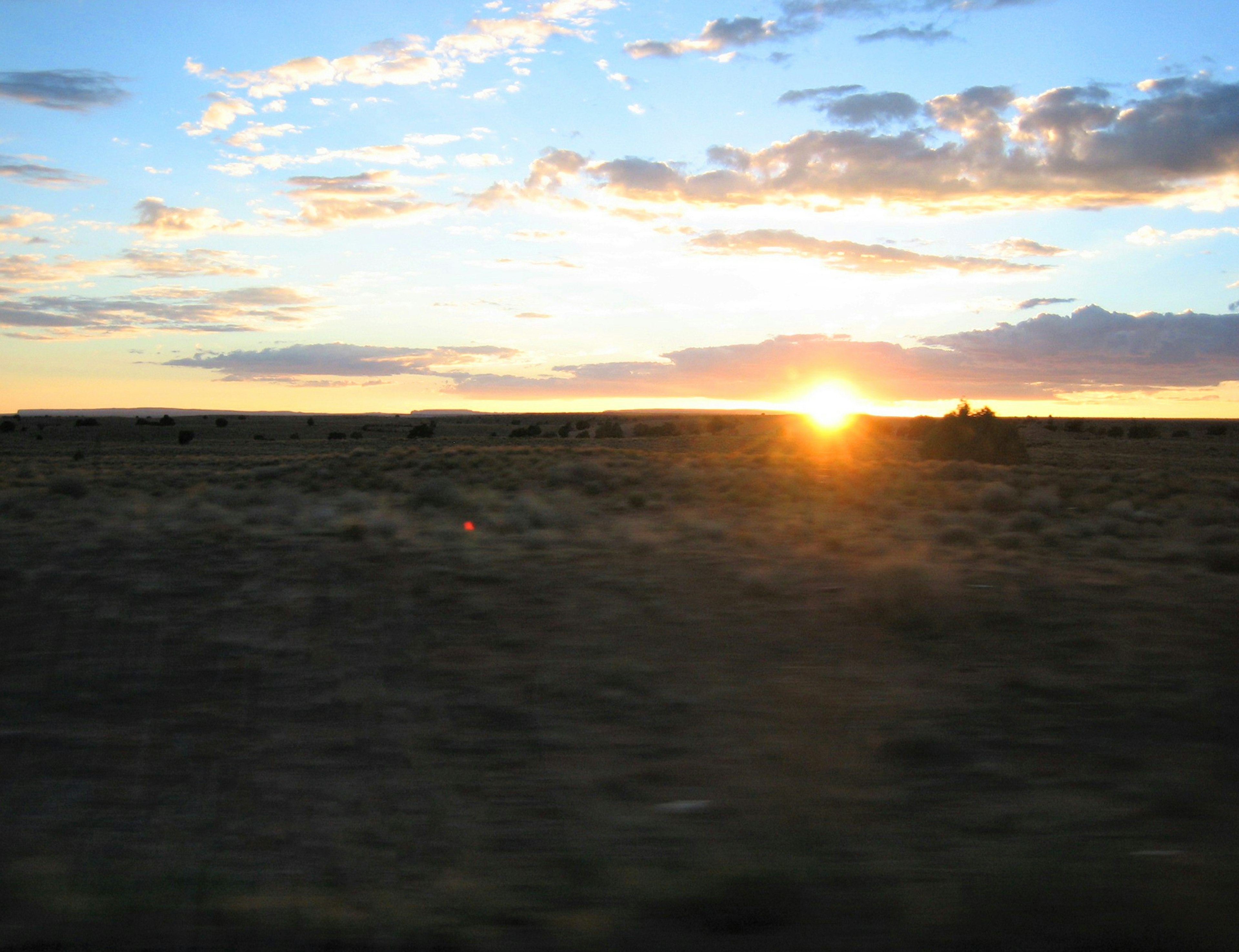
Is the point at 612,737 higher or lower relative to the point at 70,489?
lower

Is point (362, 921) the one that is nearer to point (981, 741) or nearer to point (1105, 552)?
point (981, 741)

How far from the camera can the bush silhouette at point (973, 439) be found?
38.6 metres

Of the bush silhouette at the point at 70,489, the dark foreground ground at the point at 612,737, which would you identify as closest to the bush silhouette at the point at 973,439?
the dark foreground ground at the point at 612,737

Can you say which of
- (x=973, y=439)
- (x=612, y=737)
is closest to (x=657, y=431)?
(x=973, y=439)

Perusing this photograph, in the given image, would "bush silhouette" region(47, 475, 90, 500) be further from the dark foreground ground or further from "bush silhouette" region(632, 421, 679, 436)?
"bush silhouette" region(632, 421, 679, 436)

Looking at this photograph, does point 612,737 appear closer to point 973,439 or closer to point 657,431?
point 973,439

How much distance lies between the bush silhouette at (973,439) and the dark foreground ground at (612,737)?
25338 millimetres

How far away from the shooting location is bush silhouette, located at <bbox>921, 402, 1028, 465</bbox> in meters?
38.6

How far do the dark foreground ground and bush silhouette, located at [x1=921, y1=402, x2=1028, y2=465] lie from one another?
2534 cm

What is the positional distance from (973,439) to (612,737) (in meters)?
35.5

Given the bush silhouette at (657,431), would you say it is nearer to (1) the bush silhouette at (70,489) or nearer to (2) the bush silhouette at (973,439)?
(2) the bush silhouette at (973,439)

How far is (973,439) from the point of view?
39312 mm

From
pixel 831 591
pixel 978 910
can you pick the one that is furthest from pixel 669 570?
pixel 978 910

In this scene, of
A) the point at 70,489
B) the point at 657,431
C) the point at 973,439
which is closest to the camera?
the point at 70,489
